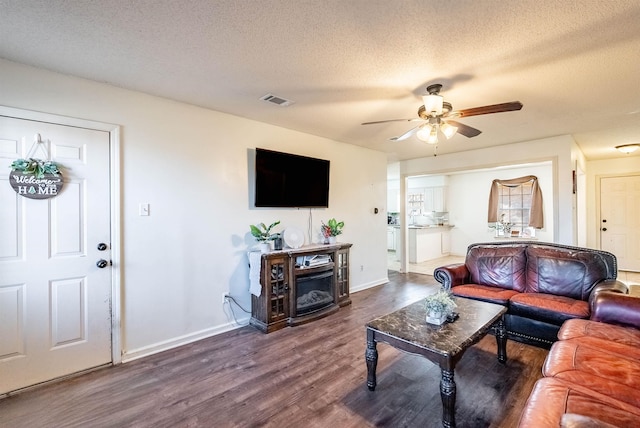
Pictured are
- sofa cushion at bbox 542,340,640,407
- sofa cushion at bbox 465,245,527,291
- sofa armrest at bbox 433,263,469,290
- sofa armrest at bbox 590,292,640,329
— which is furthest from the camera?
sofa armrest at bbox 433,263,469,290

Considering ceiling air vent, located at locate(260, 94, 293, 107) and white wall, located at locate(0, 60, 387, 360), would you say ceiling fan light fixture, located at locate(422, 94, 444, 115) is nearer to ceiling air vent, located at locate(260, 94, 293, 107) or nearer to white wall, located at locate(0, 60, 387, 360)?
ceiling air vent, located at locate(260, 94, 293, 107)

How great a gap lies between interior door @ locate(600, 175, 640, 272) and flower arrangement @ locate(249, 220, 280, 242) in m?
7.13

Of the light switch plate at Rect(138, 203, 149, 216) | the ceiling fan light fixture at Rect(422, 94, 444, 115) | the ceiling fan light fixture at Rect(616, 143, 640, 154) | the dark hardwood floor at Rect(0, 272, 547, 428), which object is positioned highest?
the ceiling fan light fixture at Rect(616, 143, 640, 154)

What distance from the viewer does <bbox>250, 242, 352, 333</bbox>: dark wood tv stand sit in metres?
3.17

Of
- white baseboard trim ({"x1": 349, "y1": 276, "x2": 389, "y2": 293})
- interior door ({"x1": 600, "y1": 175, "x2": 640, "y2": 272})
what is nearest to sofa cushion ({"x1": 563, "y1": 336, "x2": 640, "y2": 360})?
white baseboard trim ({"x1": 349, "y1": 276, "x2": 389, "y2": 293})

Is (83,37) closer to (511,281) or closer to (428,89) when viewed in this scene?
(428,89)

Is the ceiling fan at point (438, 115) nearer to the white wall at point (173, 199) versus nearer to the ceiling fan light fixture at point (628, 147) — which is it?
the white wall at point (173, 199)

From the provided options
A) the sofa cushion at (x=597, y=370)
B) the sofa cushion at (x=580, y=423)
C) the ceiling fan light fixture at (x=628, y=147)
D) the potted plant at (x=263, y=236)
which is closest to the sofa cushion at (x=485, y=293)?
the sofa cushion at (x=597, y=370)

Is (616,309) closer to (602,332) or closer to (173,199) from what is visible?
(602,332)

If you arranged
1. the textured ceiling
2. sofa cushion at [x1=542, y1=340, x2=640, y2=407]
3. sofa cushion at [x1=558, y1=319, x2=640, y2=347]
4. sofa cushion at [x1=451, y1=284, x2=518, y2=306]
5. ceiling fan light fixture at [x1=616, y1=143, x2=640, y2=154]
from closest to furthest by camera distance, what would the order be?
sofa cushion at [x1=542, y1=340, x2=640, y2=407] < the textured ceiling < sofa cushion at [x1=558, y1=319, x2=640, y2=347] < sofa cushion at [x1=451, y1=284, x2=518, y2=306] < ceiling fan light fixture at [x1=616, y1=143, x2=640, y2=154]

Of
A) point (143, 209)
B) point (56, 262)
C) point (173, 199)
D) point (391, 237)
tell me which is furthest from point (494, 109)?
point (391, 237)

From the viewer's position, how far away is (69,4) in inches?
61.3

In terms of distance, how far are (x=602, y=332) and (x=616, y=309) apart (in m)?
0.36

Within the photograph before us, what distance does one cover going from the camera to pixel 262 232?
3424 mm
